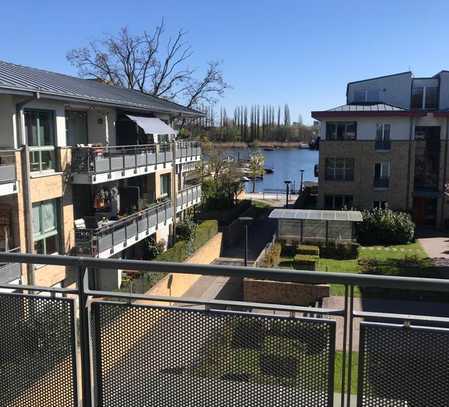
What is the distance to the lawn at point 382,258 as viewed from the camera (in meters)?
31.0

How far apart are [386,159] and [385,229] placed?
780cm

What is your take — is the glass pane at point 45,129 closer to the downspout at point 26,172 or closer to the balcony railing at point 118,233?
the downspout at point 26,172

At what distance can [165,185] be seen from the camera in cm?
3331

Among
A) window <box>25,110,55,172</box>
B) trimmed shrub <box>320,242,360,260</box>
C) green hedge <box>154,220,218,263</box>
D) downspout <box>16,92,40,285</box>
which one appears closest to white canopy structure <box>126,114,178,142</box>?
green hedge <box>154,220,218,263</box>

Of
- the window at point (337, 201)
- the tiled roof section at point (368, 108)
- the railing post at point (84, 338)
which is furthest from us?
the window at point (337, 201)

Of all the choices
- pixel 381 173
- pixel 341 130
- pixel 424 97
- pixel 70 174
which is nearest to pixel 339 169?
pixel 341 130

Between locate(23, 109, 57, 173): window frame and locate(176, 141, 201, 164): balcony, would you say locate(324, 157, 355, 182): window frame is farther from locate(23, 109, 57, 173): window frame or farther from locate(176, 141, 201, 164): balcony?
locate(23, 109, 57, 173): window frame

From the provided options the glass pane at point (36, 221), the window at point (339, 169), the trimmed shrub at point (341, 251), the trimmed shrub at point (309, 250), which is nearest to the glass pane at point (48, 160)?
the glass pane at point (36, 221)

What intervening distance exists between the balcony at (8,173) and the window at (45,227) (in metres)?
2.04

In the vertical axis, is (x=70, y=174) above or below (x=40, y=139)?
below

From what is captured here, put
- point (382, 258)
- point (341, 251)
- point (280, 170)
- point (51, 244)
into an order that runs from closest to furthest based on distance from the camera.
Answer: point (51, 244), point (382, 258), point (341, 251), point (280, 170)

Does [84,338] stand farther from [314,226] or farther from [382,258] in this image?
[314,226]

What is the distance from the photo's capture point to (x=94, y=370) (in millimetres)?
3428

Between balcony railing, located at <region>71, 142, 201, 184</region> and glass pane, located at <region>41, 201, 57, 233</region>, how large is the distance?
1563mm
